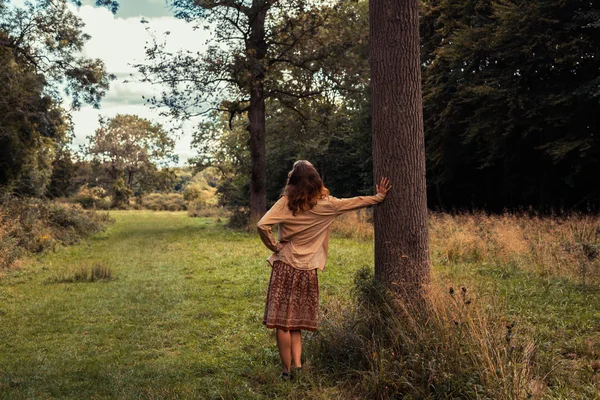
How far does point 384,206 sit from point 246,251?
10667 millimetres

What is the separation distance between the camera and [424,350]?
4.02 metres

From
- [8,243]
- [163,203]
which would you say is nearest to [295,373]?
[8,243]

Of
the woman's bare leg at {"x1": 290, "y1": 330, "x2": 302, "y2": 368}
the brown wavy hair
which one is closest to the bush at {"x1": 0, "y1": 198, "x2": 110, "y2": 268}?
the woman's bare leg at {"x1": 290, "y1": 330, "x2": 302, "y2": 368}

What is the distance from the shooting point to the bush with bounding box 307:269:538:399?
11.7 feet

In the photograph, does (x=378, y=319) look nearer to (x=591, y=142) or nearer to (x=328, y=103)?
(x=591, y=142)

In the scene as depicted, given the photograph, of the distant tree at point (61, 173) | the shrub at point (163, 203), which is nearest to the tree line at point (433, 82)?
the distant tree at point (61, 173)

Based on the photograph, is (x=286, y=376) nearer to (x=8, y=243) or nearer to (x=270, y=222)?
(x=270, y=222)

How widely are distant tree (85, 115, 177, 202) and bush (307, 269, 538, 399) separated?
5728 cm

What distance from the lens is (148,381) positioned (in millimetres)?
4797

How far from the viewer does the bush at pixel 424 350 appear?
3574mm

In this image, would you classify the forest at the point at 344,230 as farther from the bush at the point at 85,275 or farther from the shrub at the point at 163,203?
the shrub at the point at 163,203

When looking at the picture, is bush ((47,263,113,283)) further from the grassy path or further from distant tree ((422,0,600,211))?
distant tree ((422,0,600,211))

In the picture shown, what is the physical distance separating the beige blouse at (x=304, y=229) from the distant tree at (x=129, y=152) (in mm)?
57190

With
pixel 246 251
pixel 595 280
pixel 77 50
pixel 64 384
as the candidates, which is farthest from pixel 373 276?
pixel 77 50
